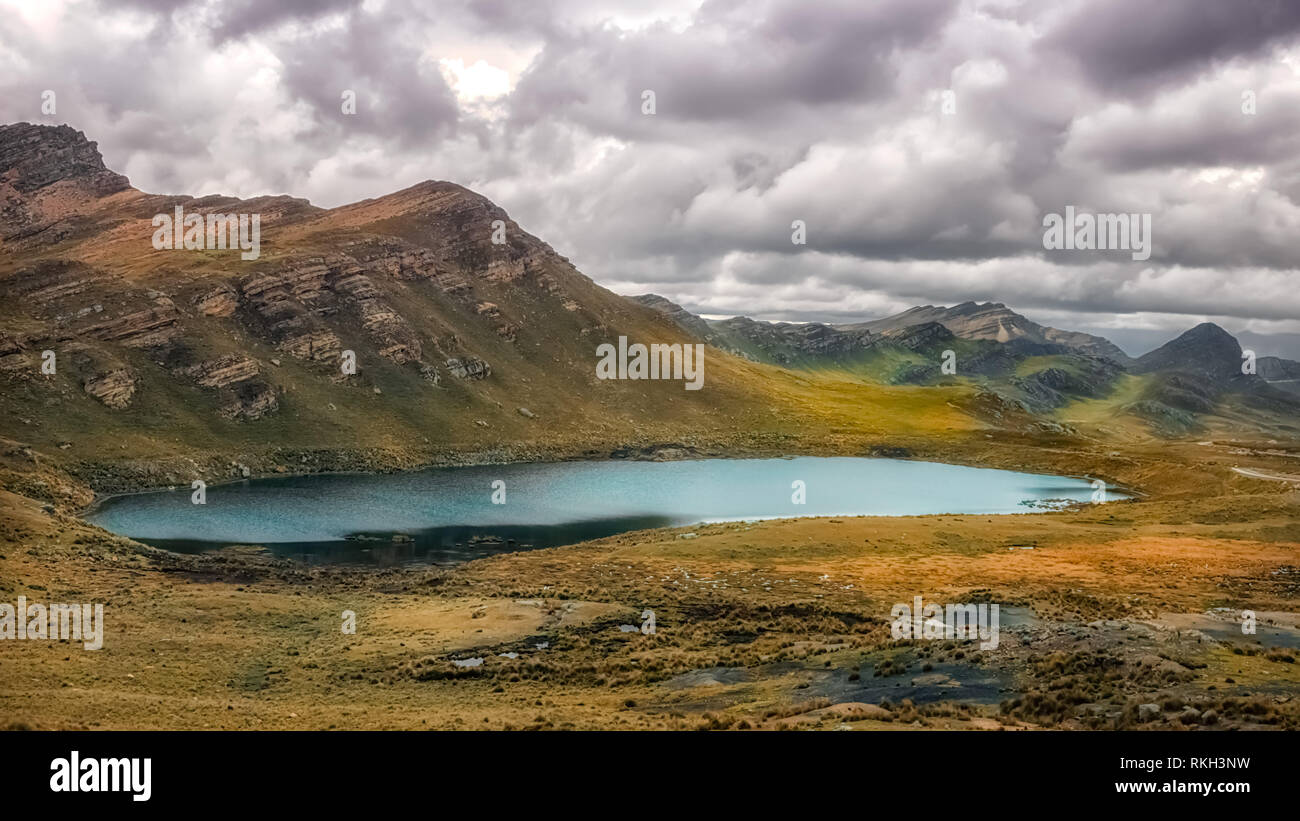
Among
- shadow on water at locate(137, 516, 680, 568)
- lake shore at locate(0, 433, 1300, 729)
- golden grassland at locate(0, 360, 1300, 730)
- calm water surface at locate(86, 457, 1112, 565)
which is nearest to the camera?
golden grassland at locate(0, 360, 1300, 730)

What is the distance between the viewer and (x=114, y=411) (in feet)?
381

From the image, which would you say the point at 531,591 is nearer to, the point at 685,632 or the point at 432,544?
the point at 685,632

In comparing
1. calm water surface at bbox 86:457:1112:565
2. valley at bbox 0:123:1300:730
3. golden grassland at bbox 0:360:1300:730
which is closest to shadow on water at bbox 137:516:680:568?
calm water surface at bbox 86:457:1112:565

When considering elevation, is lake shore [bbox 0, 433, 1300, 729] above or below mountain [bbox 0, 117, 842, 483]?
below

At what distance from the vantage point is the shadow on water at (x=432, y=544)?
223ft

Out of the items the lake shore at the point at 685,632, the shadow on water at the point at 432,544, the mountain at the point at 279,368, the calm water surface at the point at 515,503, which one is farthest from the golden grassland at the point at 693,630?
the mountain at the point at 279,368

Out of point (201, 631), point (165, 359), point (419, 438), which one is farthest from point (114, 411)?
point (201, 631)

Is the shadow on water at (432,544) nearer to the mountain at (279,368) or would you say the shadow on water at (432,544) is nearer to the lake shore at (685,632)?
the lake shore at (685,632)

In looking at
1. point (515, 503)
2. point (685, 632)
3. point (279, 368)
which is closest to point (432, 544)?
point (515, 503)

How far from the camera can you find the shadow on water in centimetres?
6794

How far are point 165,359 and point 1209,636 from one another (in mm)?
145750

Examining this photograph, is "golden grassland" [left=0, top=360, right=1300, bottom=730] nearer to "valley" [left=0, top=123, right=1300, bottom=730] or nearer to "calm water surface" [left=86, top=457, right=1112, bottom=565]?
"valley" [left=0, top=123, right=1300, bottom=730]

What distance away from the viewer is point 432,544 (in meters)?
74.3
